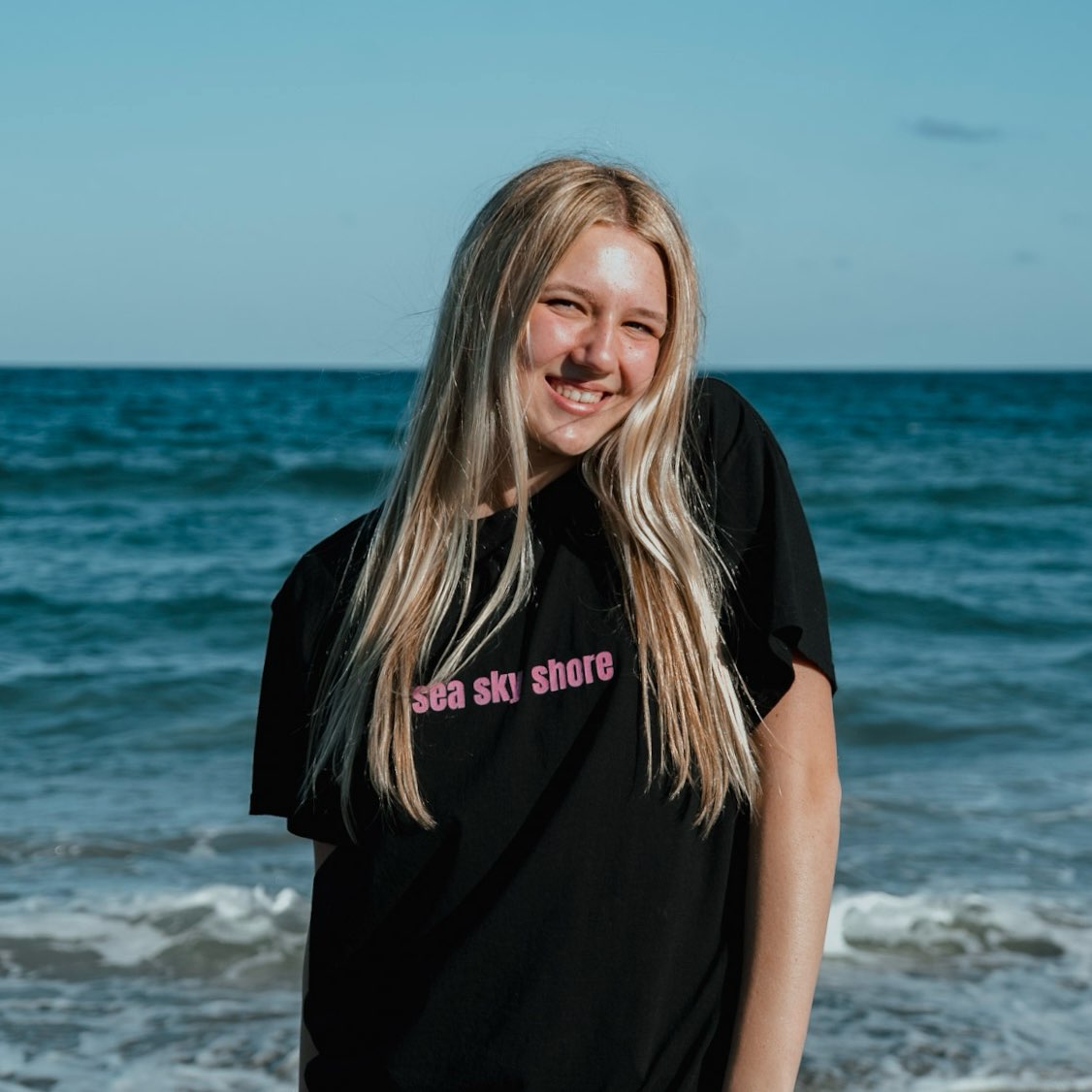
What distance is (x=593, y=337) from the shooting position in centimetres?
221

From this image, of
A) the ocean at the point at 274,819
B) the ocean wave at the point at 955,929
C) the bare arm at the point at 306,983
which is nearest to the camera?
the bare arm at the point at 306,983

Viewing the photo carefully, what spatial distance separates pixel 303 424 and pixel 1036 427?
681 inches

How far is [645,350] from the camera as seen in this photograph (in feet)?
7.36

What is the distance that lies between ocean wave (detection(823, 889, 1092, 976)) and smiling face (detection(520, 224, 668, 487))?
3.68m

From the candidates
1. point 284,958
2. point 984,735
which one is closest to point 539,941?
point 284,958

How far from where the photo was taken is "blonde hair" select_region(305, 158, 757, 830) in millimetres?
2096

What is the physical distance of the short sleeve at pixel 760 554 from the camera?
208 cm

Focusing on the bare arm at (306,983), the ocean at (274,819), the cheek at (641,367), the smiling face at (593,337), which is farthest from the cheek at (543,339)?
the bare arm at (306,983)

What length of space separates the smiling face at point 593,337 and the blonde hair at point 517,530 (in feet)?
0.07

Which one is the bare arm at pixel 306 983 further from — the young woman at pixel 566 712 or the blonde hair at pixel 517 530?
the blonde hair at pixel 517 530

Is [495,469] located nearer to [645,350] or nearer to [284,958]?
[645,350]

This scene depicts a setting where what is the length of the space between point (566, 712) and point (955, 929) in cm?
412

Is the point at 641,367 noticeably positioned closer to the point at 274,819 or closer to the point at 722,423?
the point at 722,423

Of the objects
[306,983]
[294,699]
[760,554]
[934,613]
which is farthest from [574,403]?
[934,613]
